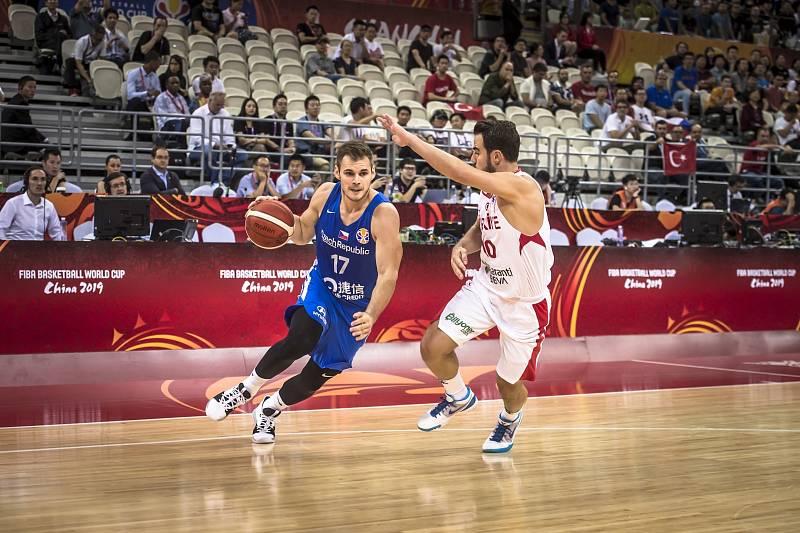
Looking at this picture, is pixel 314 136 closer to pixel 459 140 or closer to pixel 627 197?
pixel 459 140

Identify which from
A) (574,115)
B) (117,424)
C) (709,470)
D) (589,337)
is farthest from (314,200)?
(574,115)

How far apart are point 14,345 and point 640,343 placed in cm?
673

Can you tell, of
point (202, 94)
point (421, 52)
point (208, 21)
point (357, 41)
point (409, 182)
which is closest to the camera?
point (409, 182)

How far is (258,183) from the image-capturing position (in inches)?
460

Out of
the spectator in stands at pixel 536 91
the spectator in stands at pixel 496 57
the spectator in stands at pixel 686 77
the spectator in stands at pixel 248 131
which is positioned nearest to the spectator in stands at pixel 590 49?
the spectator in stands at pixel 686 77

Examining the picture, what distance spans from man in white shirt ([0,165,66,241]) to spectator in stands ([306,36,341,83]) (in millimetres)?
6547

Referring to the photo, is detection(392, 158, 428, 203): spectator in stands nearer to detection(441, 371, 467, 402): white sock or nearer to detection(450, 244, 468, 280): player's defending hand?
detection(441, 371, 467, 402): white sock

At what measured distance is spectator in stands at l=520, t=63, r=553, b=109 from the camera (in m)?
16.7

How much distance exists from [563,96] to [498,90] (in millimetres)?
1680

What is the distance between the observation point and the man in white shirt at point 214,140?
1193cm

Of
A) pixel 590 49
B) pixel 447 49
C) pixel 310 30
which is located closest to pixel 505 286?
pixel 310 30

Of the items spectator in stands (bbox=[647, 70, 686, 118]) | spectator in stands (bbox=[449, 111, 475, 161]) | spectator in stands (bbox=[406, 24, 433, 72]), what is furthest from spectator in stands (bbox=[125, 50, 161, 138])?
spectator in stands (bbox=[647, 70, 686, 118])

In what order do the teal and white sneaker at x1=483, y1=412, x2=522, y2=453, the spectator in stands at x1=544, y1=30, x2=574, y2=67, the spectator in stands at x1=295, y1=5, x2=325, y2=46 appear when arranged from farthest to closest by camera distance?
the spectator in stands at x1=544, y1=30, x2=574, y2=67 → the spectator in stands at x1=295, y1=5, x2=325, y2=46 → the teal and white sneaker at x1=483, y1=412, x2=522, y2=453

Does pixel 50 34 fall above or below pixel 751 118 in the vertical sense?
above
